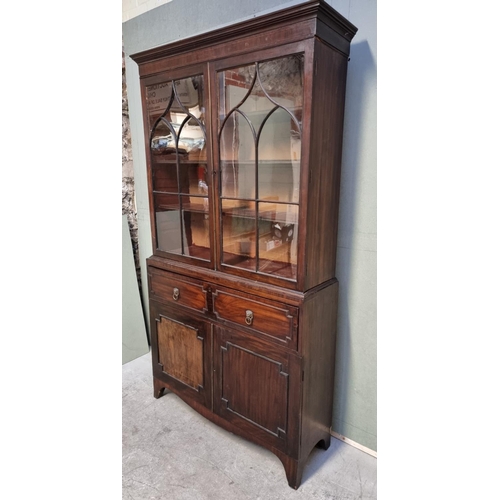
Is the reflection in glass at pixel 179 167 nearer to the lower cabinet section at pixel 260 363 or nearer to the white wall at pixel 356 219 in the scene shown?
the lower cabinet section at pixel 260 363

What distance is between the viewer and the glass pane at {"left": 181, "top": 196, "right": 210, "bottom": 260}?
1820 millimetres

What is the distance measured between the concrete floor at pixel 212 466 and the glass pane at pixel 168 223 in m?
1.00

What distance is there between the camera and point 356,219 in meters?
1.61

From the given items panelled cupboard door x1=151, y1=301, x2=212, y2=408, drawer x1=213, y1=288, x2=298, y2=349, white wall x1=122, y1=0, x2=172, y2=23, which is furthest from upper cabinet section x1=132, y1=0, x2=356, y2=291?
white wall x1=122, y1=0, x2=172, y2=23

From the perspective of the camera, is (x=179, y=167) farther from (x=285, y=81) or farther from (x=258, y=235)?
(x=285, y=81)

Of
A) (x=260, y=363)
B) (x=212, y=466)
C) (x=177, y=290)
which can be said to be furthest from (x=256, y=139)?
(x=212, y=466)

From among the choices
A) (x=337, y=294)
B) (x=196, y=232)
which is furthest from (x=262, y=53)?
(x=337, y=294)

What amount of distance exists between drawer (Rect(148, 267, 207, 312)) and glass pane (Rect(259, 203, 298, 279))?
398 millimetres

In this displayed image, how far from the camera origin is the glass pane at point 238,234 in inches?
63.8

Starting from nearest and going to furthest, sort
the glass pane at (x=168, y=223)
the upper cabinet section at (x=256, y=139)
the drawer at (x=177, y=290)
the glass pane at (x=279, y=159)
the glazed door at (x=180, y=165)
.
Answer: the upper cabinet section at (x=256, y=139) < the glass pane at (x=279, y=159) < the glazed door at (x=180, y=165) < the drawer at (x=177, y=290) < the glass pane at (x=168, y=223)

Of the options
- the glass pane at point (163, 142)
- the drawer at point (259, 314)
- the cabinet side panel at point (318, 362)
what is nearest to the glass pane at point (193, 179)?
the glass pane at point (163, 142)

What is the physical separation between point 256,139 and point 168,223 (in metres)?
0.76

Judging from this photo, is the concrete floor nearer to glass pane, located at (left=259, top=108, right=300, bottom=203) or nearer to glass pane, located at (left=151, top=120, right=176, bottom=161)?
glass pane, located at (left=259, top=108, right=300, bottom=203)
